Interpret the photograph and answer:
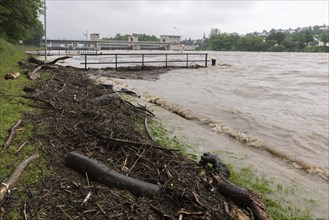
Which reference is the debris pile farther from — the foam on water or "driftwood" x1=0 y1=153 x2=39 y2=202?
the foam on water

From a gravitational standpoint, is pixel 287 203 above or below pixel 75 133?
below

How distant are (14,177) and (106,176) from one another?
3.54 feet

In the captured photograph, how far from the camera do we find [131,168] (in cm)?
419

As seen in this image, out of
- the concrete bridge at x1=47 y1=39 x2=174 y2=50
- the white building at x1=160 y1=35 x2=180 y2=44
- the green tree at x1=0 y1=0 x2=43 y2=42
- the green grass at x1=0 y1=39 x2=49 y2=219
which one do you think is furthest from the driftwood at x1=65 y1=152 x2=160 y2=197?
the white building at x1=160 y1=35 x2=180 y2=44

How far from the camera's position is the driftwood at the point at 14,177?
3.18m

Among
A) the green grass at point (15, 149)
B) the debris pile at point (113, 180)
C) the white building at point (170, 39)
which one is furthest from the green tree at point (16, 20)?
the white building at point (170, 39)

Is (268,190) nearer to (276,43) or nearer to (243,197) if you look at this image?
(243,197)

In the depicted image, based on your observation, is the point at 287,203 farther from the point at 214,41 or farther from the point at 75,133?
the point at 214,41

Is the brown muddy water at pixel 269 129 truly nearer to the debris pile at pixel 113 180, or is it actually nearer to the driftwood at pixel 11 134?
the debris pile at pixel 113 180

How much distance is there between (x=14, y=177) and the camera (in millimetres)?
3531

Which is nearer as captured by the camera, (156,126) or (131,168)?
(131,168)

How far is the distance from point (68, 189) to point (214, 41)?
15168cm

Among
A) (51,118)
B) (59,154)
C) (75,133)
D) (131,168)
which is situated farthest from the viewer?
(51,118)

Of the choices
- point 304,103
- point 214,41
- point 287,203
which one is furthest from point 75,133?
point 214,41
